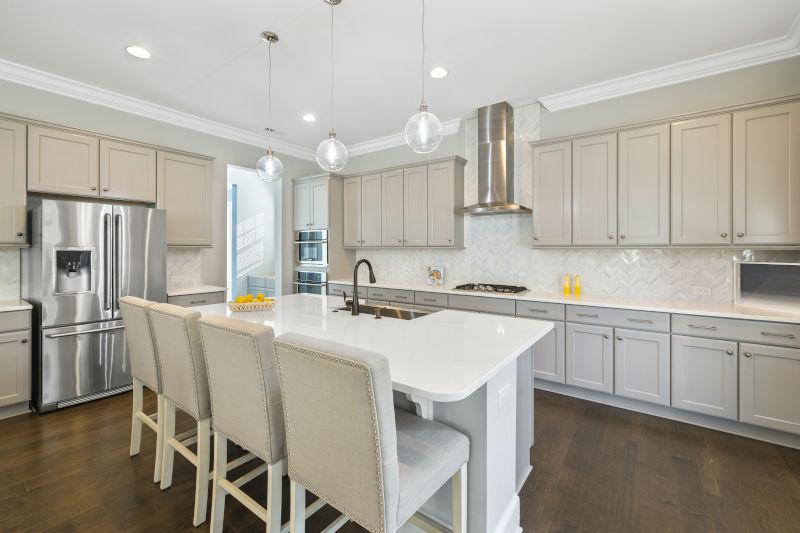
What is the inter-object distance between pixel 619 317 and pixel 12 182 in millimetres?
5133

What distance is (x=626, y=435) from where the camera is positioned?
8.79 feet

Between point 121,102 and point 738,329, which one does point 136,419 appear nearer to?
point 121,102

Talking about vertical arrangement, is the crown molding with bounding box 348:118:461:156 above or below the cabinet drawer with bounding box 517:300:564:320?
above

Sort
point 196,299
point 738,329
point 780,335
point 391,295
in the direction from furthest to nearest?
point 391,295 → point 196,299 → point 738,329 → point 780,335

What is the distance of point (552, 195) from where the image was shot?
143 inches

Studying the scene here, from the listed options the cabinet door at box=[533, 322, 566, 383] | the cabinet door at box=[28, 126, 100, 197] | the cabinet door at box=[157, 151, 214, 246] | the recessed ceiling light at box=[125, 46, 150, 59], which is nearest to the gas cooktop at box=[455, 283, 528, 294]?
the cabinet door at box=[533, 322, 566, 383]

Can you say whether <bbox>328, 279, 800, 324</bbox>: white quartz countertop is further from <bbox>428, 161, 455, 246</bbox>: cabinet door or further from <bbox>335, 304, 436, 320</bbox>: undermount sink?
<bbox>335, 304, 436, 320</bbox>: undermount sink

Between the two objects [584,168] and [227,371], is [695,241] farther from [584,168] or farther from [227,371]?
[227,371]

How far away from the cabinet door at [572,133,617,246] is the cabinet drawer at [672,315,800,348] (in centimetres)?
88

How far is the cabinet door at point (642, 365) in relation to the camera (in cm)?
286

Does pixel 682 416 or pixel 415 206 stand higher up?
pixel 415 206

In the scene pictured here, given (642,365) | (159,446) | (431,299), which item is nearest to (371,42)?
(431,299)

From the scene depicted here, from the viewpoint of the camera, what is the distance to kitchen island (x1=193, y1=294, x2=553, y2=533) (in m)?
1.26

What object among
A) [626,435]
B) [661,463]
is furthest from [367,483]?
[626,435]
